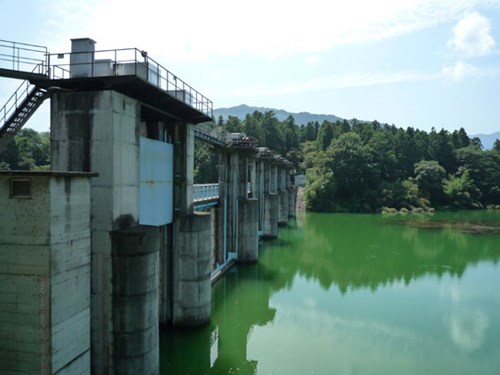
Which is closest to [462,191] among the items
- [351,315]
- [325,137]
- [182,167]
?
[325,137]

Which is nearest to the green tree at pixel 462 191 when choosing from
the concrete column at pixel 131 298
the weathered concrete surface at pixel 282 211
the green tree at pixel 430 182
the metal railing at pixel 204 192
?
the green tree at pixel 430 182

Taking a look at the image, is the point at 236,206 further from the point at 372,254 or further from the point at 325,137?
the point at 325,137

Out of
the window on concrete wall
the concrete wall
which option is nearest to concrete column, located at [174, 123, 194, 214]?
the concrete wall

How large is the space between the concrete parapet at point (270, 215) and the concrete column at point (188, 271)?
83.4ft

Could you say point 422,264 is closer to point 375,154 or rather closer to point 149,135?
point 149,135

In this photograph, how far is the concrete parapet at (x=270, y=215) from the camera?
1715 inches

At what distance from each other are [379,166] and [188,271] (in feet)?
245

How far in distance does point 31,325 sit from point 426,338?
53.4 ft

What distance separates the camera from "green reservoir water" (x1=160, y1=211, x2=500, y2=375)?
54.0ft

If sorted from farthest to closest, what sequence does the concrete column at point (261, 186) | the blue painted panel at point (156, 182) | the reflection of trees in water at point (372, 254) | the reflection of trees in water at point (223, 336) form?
the concrete column at point (261, 186), the reflection of trees in water at point (372, 254), the reflection of trees in water at point (223, 336), the blue painted panel at point (156, 182)

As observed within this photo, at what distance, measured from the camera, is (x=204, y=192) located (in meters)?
27.2

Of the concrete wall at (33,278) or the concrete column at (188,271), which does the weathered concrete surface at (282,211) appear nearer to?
the concrete column at (188,271)

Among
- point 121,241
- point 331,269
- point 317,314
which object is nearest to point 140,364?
point 121,241

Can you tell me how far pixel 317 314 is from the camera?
881 inches
